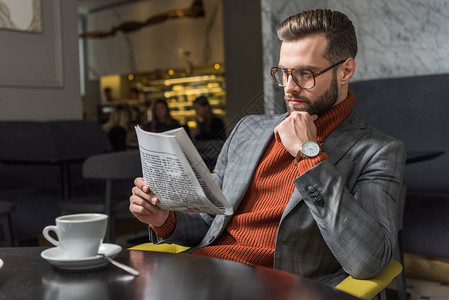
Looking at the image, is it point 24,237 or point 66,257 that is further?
point 24,237

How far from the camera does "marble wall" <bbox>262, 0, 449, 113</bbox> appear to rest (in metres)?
3.70

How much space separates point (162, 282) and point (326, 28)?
0.84m

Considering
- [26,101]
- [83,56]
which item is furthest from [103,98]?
[26,101]

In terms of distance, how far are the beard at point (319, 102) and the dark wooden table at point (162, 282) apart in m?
0.57

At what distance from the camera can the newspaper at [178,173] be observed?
104cm

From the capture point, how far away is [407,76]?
380cm

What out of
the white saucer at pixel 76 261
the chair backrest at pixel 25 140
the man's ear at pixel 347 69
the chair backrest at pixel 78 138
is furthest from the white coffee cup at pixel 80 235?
the chair backrest at pixel 78 138

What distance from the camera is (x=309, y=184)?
1176 millimetres

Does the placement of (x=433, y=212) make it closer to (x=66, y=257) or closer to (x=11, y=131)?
(x=66, y=257)

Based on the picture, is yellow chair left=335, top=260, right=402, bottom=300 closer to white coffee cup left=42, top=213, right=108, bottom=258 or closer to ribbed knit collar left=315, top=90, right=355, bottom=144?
ribbed knit collar left=315, top=90, right=355, bottom=144

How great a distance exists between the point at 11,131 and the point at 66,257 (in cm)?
357

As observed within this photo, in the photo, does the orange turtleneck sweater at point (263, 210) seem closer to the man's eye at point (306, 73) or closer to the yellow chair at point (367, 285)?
the man's eye at point (306, 73)

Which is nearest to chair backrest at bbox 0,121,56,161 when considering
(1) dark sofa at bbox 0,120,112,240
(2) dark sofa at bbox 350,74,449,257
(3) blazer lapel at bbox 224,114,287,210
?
(1) dark sofa at bbox 0,120,112,240

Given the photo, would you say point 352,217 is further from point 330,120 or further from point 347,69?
point 347,69
